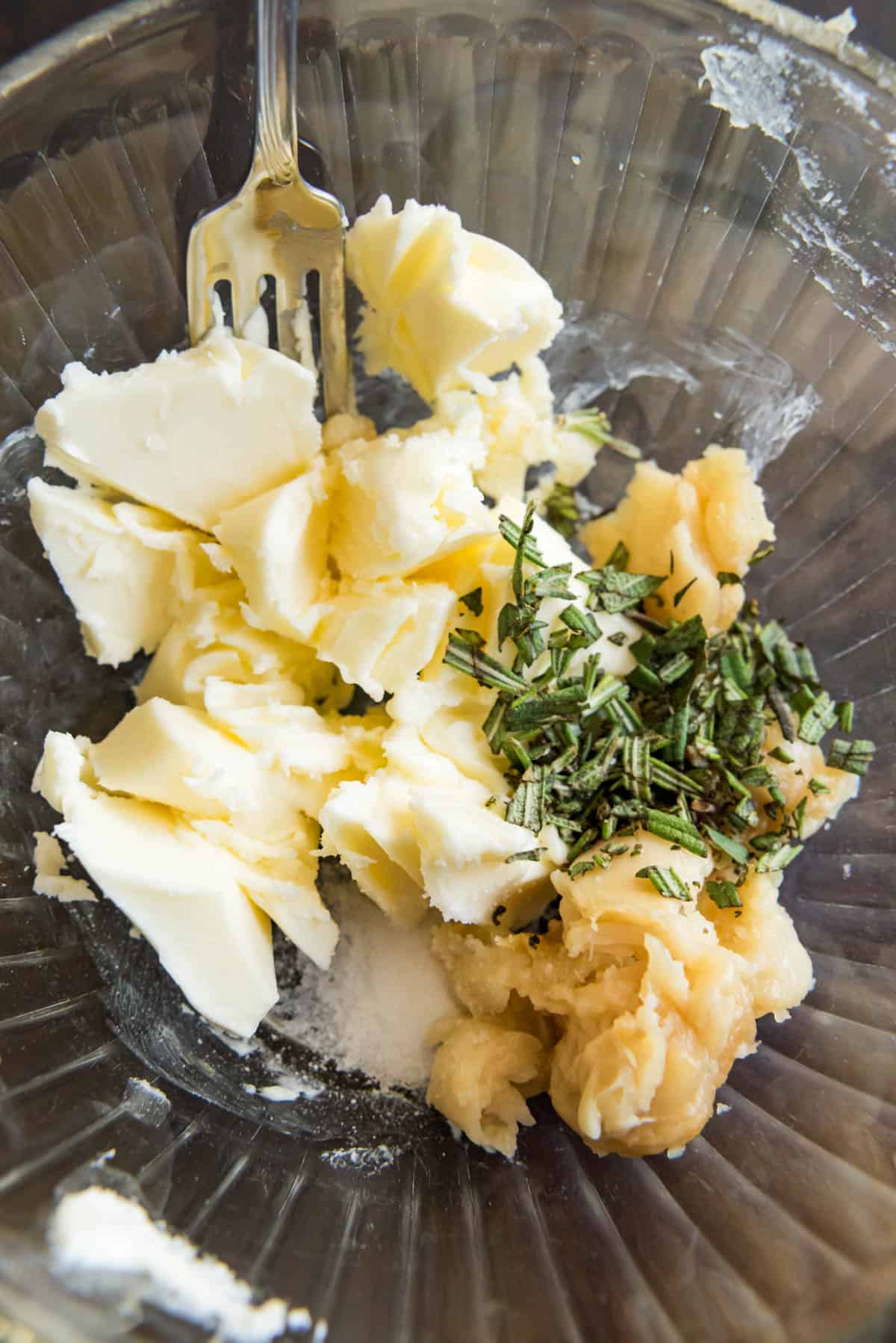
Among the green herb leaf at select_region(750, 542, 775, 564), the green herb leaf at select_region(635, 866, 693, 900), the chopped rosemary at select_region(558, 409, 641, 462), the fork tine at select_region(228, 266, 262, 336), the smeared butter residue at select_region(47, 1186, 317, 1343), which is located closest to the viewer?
the smeared butter residue at select_region(47, 1186, 317, 1343)

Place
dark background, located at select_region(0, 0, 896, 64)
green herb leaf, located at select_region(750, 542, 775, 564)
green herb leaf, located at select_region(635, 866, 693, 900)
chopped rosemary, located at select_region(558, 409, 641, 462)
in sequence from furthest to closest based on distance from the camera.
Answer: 1. dark background, located at select_region(0, 0, 896, 64)
2. chopped rosemary, located at select_region(558, 409, 641, 462)
3. green herb leaf, located at select_region(750, 542, 775, 564)
4. green herb leaf, located at select_region(635, 866, 693, 900)

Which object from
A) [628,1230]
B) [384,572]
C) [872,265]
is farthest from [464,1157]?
[872,265]

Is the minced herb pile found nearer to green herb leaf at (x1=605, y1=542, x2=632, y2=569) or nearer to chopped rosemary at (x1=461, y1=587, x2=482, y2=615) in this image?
chopped rosemary at (x1=461, y1=587, x2=482, y2=615)

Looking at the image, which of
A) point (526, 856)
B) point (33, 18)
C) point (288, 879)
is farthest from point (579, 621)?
point (33, 18)

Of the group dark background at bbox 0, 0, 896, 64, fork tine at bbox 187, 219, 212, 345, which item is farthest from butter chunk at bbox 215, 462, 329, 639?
dark background at bbox 0, 0, 896, 64

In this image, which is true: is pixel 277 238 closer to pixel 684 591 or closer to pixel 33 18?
pixel 684 591

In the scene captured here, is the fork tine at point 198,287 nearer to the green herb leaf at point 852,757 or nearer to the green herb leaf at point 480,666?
the green herb leaf at point 480,666

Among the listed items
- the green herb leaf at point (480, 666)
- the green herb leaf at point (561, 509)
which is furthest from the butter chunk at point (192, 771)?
the green herb leaf at point (561, 509)
